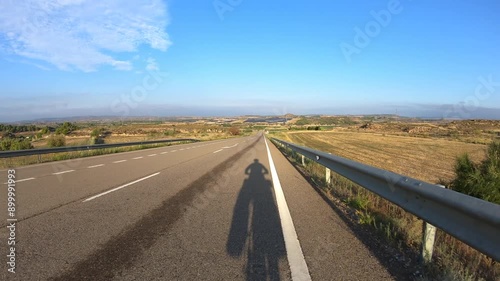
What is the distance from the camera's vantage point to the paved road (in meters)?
3.71

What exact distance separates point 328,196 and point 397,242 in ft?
10.9

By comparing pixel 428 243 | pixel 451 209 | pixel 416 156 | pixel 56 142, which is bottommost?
pixel 416 156

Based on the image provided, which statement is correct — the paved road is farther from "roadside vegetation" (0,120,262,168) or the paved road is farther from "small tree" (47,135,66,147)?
"small tree" (47,135,66,147)

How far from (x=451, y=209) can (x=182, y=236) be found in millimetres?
3420

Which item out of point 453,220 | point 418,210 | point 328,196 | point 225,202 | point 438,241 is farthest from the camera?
point 328,196

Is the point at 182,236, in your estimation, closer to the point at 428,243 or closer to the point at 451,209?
the point at 428,243

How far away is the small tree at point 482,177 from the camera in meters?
6.48

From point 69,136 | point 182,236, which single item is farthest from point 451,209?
point 69,136

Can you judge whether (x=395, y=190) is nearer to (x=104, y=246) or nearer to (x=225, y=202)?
(x=225, y=202)

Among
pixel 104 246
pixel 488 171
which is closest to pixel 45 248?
pixel 104 246

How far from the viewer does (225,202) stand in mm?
7273

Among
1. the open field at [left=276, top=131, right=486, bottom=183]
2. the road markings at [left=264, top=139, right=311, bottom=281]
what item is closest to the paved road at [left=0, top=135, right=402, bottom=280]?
the road markings at [left=264, top=139, right=311, bottom=281]

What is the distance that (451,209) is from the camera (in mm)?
3461

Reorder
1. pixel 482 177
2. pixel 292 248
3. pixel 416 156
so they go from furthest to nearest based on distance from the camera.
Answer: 1. pixel 416 156
2. pixel 482 177
3. pixel 292 248
